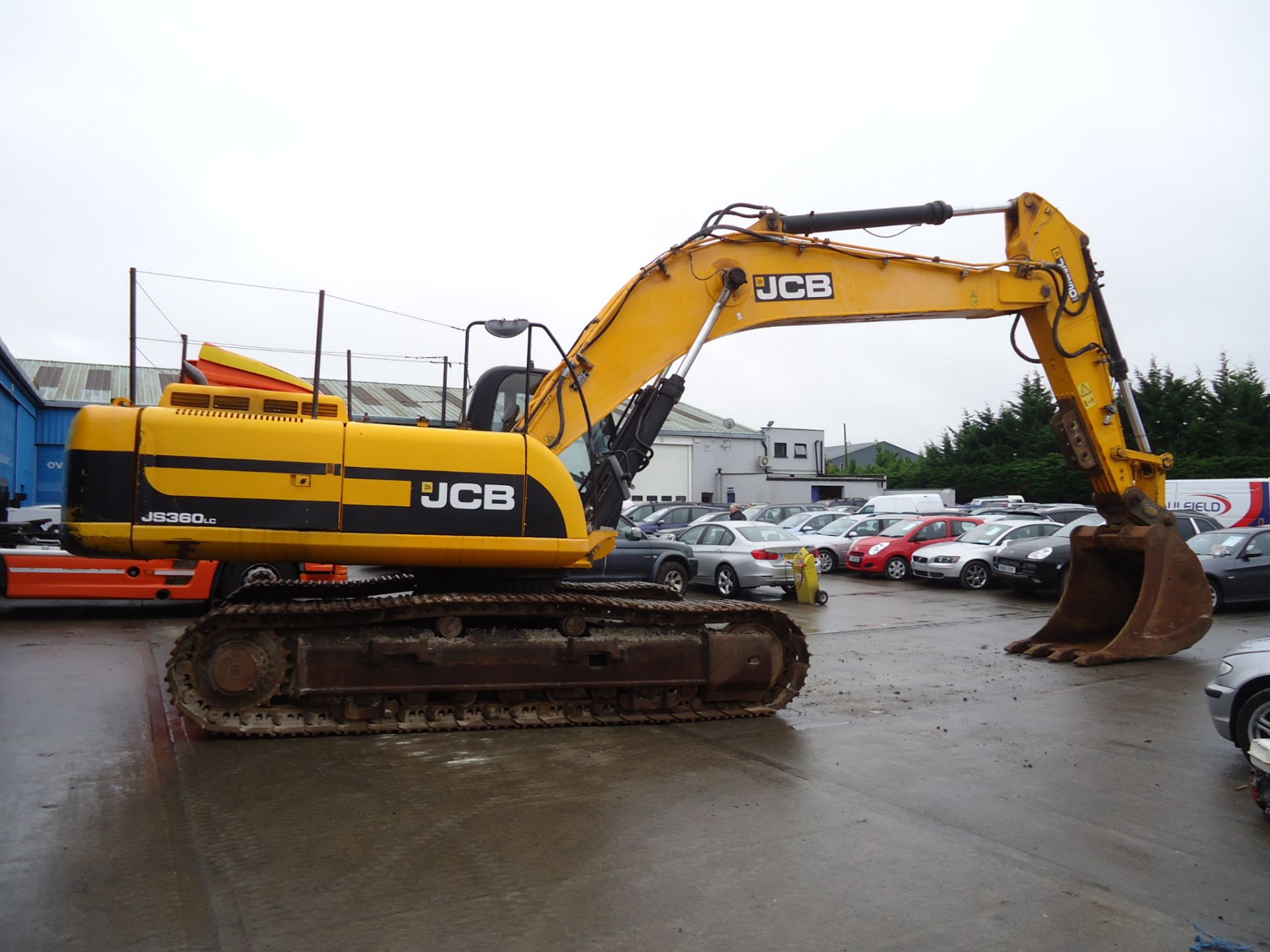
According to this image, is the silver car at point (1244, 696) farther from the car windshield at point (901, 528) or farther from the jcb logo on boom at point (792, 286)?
the car windshield at point (901, 528)

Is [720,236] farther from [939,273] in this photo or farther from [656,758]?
[656,758]

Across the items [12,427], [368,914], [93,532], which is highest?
[12,427]

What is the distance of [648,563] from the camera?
16.7 meters

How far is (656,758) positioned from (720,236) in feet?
14.9

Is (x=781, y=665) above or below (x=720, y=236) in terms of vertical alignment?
below

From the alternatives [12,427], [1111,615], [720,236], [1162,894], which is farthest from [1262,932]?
[12,427]

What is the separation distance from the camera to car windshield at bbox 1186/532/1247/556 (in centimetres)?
1555

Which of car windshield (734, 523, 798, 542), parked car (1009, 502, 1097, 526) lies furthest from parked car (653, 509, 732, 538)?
parked car (1009, 502, 1097, 526)

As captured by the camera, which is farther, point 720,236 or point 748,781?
point 720,236

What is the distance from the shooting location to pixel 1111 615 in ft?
35.9

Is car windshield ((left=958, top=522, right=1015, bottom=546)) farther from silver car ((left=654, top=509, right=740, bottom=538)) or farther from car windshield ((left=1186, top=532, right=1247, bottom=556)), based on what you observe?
silver car ((left=654, top=509, right=740, bottom=538))

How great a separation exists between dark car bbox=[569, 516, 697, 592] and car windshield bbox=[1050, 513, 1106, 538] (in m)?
7.36

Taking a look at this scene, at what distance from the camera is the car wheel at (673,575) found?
1683 cm

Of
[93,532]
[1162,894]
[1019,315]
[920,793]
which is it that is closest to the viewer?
[1162,894]
